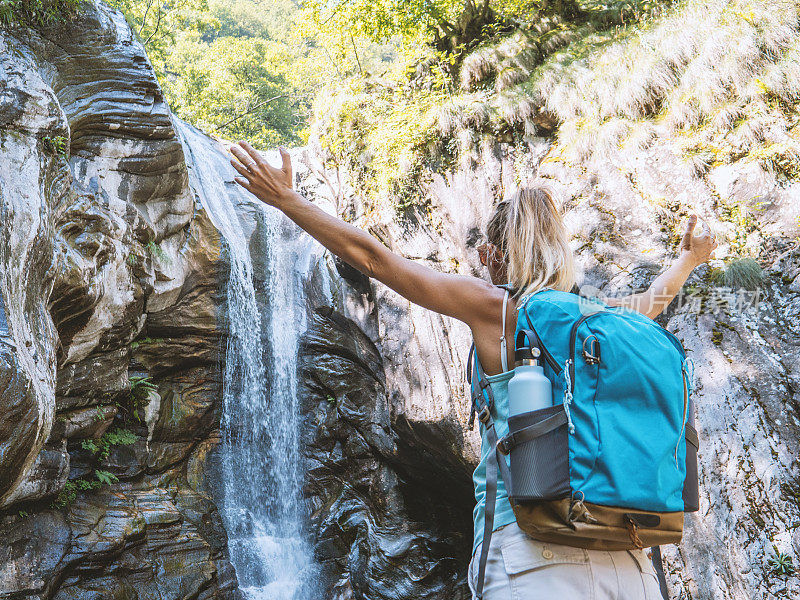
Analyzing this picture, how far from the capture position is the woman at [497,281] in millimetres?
1588

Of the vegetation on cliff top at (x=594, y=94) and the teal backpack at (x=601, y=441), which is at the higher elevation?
the vegetation on cliff top at (x=594, y=94)

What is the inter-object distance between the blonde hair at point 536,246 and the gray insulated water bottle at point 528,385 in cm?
23

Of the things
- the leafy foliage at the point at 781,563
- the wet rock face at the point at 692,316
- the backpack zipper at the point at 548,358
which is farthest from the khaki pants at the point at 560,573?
the leafy foliage at the point at 781,563

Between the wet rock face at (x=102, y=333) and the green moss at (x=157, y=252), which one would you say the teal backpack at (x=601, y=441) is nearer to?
the wet rock face at (x=102, y=333)

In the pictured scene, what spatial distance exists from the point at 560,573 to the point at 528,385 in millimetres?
494

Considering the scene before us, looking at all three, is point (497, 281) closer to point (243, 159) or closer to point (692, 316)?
point (243, 159)

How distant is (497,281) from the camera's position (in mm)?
2027

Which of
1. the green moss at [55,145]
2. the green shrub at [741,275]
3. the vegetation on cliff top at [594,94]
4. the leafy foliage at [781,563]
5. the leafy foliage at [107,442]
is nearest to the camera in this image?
the leafy foliage at [781,563]

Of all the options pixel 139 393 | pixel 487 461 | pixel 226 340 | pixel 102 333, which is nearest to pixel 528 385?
pixel 487 461

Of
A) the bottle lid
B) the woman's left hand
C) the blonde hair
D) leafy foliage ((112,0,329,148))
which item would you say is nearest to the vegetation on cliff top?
the blonde hair

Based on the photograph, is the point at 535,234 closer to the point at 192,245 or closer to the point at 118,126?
the point at 118,126

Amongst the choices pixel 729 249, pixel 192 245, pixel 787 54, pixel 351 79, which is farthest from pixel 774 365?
pixel 351 79

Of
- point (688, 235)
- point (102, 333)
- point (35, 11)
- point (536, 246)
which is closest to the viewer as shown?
point (536, 246)

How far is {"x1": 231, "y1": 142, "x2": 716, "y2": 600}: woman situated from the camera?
1588 mm
